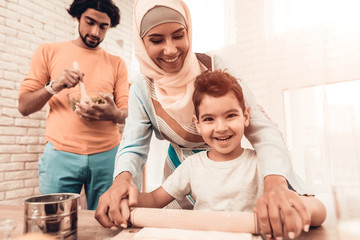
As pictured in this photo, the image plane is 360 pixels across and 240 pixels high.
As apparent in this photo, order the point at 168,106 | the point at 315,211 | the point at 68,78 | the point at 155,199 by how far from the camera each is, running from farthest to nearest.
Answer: the point at 68,78, the point at 168,106, the point at 155,199, the point at 315,211

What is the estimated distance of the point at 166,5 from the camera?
3.03ft

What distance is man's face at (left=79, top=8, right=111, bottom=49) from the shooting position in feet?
4.96

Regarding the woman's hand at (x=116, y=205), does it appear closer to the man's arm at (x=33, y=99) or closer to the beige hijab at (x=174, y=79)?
the beige hijab at (x=174, y=79)

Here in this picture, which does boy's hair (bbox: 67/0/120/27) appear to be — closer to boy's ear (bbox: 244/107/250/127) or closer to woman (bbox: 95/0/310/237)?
woman (bbox: 95/0/310/237)

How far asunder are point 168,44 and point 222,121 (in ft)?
1.05

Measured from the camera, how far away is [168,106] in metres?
1.00

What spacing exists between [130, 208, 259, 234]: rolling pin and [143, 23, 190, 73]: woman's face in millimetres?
537

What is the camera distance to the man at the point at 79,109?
1.36 meters

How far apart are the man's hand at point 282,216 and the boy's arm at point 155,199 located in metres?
0.37

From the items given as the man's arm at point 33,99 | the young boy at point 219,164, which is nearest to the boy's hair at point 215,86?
the young boy at point 219,164

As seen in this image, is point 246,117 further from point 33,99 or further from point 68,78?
point 33,99

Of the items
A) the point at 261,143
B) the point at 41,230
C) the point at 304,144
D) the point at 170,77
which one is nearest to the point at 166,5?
the point at 170,77

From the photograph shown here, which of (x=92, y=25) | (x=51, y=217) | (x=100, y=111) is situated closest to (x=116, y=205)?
(x=51, y=217)

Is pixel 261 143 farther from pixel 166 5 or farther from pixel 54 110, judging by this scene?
pixel 54 110
